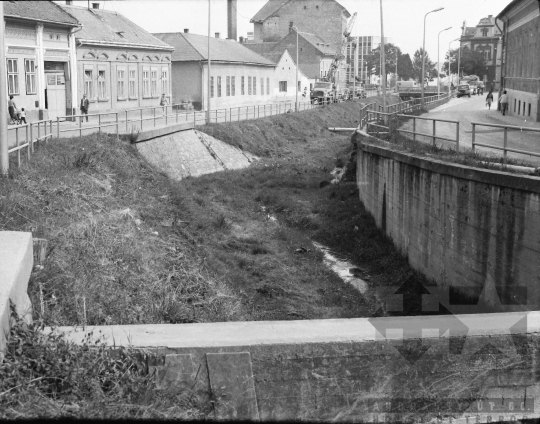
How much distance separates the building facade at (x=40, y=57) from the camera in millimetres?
32406

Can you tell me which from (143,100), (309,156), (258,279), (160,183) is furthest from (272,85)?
(258,279)

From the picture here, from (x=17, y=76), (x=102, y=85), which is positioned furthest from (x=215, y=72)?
(x=17, y=76)

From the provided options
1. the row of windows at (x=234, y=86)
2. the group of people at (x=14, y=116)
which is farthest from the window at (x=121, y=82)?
the group of people at (x=14, y=116)

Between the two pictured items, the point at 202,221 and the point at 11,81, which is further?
the point at 11,81

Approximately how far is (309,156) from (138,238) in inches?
1073

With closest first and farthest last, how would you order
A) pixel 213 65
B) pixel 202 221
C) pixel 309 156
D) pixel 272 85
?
pixel 202 221 → pixel 309 156 → pixel 213 65 → pixel 272 85

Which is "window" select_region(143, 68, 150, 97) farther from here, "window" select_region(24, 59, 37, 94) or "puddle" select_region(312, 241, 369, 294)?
"puddle" select_region(312, 241, 369, 294)

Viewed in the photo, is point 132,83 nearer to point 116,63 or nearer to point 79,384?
point 116,63

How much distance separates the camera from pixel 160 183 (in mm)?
24969

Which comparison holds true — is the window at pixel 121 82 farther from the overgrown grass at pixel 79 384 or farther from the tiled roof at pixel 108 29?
the overgrown grass at pixel 79 384

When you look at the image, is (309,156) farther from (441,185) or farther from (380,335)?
(380,335)

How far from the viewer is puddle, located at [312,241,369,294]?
18.5m

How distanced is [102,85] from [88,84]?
5.54 ft

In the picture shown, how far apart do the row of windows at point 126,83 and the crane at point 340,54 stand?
4941cm
